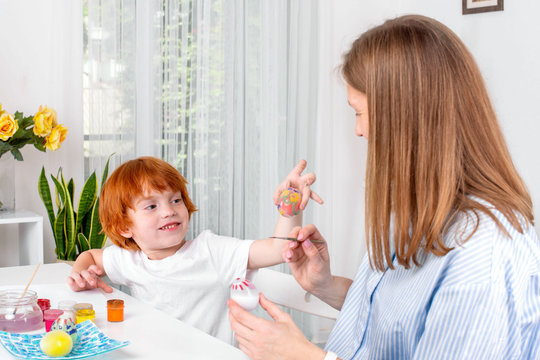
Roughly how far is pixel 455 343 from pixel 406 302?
14 cm

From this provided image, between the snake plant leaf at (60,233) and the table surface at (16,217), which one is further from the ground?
the table surface at (16,217)

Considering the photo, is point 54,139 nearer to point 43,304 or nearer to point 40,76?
point 40,76

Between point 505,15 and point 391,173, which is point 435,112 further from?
point 505,15

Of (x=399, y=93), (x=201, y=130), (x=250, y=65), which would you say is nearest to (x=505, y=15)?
(x=250, y=65)

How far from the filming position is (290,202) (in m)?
1.71

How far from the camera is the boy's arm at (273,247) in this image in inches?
70.3

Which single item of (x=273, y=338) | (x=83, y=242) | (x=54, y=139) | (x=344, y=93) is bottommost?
(x=83, y=242)

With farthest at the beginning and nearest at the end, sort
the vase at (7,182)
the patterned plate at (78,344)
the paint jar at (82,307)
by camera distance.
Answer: the vase at (7,182), the paint jar at (82,307), the patterned plate at (78,344)

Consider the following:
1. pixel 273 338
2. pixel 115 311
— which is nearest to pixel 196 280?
pixel 115 311

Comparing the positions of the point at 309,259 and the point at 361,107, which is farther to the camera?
the point at 309,259

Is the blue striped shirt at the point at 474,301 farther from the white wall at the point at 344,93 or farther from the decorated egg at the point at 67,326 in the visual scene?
the white wall at the point at 344,93

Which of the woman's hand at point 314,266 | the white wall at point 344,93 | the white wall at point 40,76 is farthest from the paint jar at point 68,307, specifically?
the white wall at point 344,93

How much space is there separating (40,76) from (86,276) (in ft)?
4.62

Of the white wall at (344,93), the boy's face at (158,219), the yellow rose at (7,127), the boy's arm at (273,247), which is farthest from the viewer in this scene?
the white wall at (344,93)
